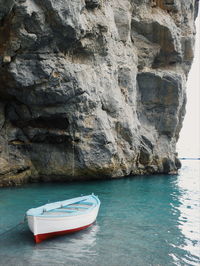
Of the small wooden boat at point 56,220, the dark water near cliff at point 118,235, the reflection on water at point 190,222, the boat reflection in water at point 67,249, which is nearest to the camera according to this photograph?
the boat reflection in water at point 67,249

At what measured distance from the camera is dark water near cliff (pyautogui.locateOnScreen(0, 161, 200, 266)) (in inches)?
417

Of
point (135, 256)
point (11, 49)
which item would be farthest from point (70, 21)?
point (135, 256)

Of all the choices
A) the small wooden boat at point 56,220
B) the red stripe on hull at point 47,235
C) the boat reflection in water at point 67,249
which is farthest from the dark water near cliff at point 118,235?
the small wooden boat at point 56,220

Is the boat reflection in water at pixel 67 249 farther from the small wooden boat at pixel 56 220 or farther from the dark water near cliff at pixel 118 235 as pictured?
the small wooden boat at pixel 56 220

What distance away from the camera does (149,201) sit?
69.5 feet

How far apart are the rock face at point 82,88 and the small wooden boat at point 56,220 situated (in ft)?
42.4

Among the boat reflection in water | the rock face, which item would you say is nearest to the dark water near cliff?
the boat reflection in water

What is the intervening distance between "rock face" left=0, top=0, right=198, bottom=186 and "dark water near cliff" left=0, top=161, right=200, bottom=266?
5.47m

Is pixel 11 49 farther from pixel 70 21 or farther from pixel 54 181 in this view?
pixel 54 181

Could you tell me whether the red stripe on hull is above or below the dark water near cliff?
above

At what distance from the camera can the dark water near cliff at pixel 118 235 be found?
10594mm

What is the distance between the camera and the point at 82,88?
2625cm

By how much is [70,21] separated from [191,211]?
17.4m

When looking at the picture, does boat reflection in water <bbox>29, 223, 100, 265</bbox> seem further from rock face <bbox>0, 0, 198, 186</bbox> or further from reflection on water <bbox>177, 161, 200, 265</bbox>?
rock face <bbox>0, 0, 198, 186</bbox>
